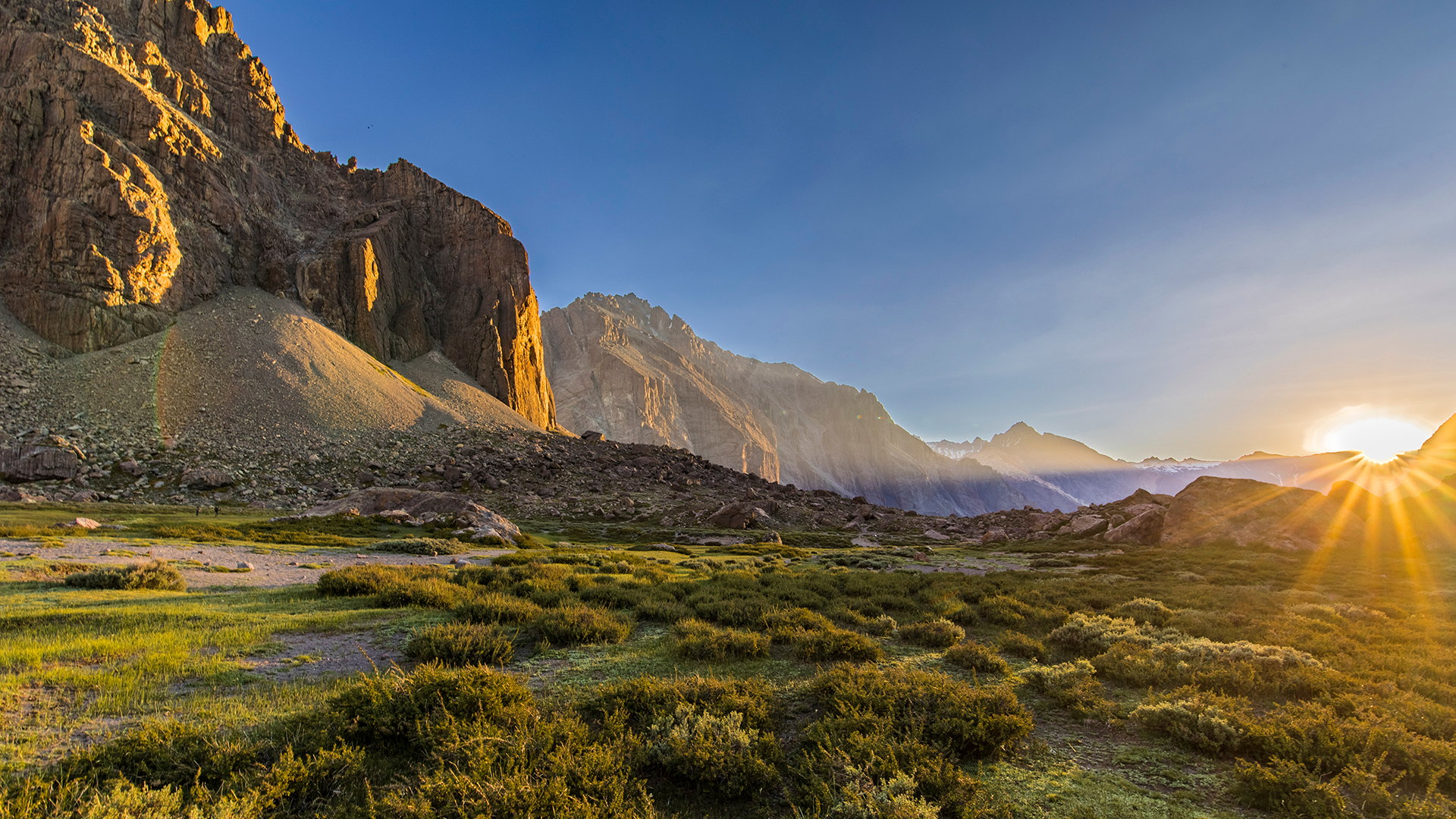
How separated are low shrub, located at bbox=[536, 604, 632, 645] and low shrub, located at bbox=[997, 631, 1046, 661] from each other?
24.7ft

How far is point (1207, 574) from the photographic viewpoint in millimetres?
23250

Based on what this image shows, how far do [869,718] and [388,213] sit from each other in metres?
123

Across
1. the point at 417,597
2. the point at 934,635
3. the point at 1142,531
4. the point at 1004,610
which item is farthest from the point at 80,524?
the point at 1142,531

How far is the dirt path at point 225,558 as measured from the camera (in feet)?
47.9

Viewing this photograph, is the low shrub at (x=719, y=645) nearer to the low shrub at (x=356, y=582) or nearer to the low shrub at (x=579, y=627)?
the low shrub at (x=579, y=627)

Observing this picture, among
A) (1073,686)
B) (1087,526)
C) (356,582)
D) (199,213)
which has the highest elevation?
(199,213)

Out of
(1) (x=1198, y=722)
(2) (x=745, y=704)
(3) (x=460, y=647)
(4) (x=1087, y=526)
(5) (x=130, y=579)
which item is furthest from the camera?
→ (4) (x=1087, y=526)

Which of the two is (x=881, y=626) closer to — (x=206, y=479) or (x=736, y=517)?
(x=736, y=517)

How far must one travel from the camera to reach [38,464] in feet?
119

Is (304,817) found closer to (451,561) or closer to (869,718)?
(869,718)

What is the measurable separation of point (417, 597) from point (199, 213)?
92477 millimetres

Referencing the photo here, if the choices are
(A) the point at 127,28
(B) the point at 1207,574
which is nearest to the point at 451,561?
(B) the point at 1207,574

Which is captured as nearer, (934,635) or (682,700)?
(682,700)

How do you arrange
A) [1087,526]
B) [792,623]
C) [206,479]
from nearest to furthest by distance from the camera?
A: [792,623] < [206,479] < [1087,526]
